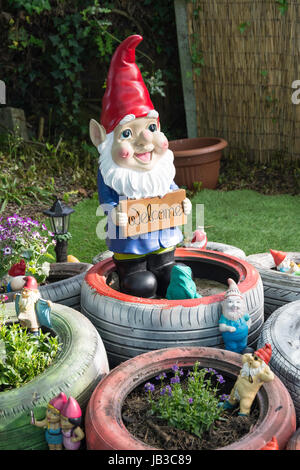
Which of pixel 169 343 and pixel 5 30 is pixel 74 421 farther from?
pixel 5 30

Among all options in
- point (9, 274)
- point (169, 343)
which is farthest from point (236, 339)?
point (9, 274)

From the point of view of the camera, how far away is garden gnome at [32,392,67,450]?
194cm

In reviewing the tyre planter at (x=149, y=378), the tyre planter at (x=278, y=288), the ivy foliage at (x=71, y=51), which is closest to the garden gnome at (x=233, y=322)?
the tyre planter at (x=149, y=378)

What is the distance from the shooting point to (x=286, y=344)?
7.57 feet

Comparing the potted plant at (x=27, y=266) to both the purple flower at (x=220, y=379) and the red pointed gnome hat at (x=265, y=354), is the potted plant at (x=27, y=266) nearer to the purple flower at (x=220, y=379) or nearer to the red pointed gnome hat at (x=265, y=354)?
the purple flower at (x=220, y=379)

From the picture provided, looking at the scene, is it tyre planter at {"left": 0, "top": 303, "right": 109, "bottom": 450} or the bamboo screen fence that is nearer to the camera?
tyre planter at {"left": 0, "top": 303, "right": 109, "bottom": 450}

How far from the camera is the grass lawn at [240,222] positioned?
473cm

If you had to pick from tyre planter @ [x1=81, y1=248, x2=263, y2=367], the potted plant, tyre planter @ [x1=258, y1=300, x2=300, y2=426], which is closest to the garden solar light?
the potted plant

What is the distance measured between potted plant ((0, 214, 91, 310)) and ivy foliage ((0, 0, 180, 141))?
4.02 m

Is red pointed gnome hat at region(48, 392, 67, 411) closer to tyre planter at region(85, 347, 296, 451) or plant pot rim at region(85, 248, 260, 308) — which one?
tyre planter at region(85, 347, 296, 451)

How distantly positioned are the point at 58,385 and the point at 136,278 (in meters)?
0.86

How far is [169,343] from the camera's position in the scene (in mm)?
2422

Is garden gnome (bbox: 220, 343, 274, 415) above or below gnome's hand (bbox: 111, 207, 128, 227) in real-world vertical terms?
below

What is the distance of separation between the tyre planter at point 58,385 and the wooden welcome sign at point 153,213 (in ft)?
1.91
